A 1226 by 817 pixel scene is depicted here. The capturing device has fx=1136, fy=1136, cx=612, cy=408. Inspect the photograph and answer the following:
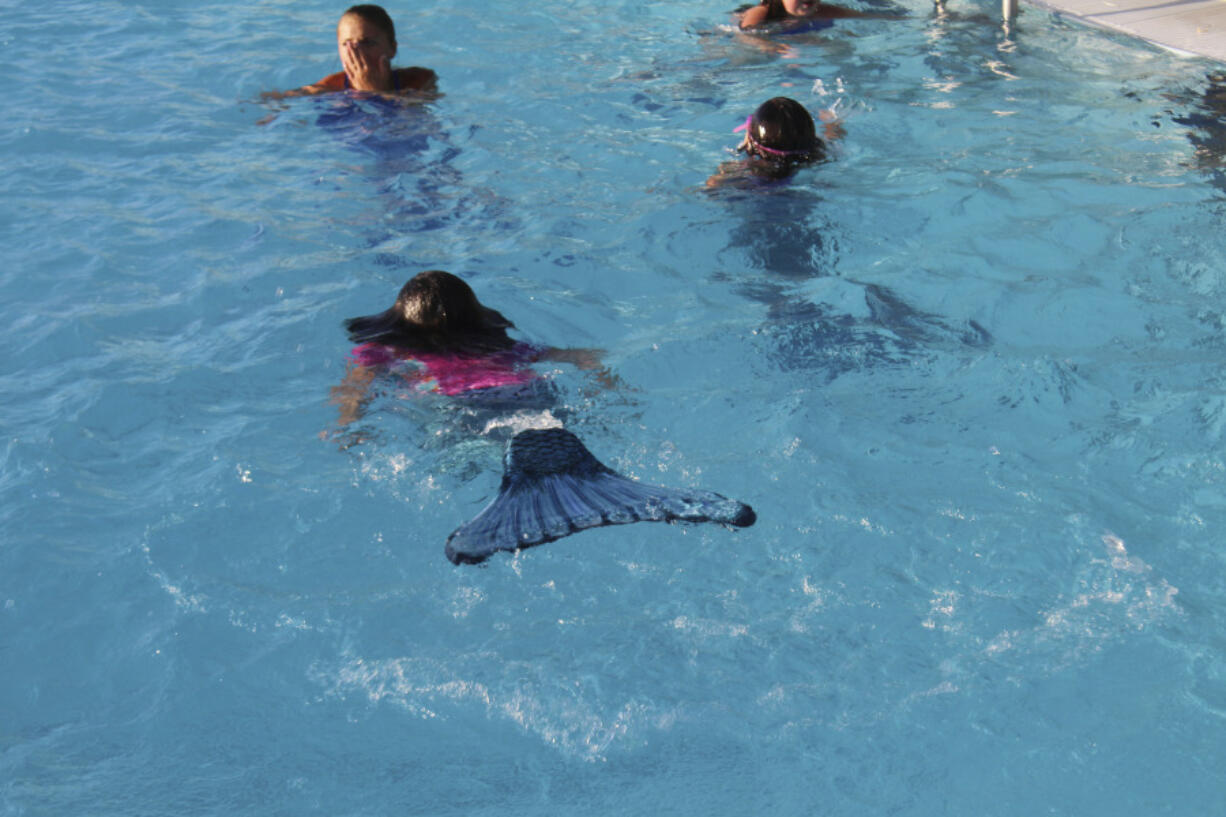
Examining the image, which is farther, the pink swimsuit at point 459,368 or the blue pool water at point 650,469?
the pink swimsuit at point 459,368

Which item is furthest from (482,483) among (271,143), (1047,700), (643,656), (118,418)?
(271,143)

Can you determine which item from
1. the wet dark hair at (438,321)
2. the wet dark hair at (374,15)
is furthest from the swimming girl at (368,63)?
the wet dark hair at (438,321)

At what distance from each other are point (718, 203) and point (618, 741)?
3794 mm

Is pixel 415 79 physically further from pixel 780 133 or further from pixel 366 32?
pixel 780 133

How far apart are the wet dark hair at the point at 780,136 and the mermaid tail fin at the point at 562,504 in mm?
3058

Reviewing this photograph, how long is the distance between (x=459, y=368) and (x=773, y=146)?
110 inches

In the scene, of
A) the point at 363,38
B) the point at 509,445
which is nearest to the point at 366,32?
the point at 363,38

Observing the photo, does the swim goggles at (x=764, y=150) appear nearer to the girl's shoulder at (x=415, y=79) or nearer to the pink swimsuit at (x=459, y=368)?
the pink swimsuit at (x=459, y=368)

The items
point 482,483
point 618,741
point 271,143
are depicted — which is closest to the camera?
point 618,741

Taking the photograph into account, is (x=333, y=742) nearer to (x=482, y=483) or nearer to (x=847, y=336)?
(x=482, y=483)

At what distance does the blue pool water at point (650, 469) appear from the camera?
9.93 ft

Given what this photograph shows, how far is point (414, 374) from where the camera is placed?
174 inches

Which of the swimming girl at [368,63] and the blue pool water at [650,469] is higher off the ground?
the swimming girl at [368,63]

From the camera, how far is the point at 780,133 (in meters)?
6.29
